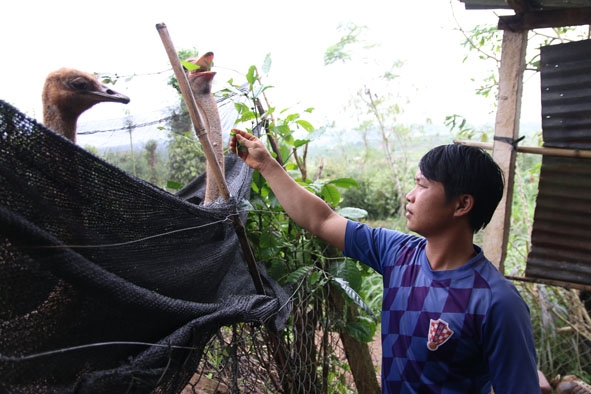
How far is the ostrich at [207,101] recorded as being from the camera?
1.71 m

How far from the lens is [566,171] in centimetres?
253

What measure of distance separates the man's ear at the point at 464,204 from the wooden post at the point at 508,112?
4.41 feet

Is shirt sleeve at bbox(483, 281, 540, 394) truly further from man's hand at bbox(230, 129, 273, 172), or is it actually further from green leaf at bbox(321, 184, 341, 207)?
green leaf at bbox(321, 184, 341, 207)

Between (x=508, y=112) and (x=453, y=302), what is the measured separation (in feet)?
5.26

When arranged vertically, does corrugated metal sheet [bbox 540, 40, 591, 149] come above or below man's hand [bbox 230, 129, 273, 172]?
above

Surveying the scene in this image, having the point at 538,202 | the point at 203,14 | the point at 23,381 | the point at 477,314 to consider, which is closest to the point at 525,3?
the point at 538,202

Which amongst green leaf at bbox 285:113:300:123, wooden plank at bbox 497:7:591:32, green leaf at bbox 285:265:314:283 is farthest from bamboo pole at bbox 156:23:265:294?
wooden plank at bbox 497:7:591:32

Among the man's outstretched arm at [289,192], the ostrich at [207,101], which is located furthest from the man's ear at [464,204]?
the ostrich at [207,101]

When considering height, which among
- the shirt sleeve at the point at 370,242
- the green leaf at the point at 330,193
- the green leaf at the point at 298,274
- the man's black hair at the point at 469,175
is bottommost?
the green leaf at the point at 298,274

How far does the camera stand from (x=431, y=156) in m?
1.38

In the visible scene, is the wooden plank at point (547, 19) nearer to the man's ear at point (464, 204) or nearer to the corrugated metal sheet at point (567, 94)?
the corrugated metal sheet at point (567, 94)

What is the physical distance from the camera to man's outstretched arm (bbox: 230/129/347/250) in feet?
5.22

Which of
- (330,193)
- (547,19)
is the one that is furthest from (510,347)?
(547,19)

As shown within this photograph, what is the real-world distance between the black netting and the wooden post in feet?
5.78
